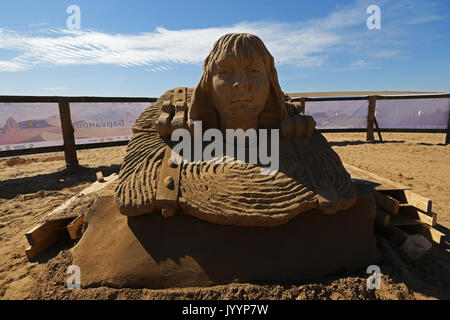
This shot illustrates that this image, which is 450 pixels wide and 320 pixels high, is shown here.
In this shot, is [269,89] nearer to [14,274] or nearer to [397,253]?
[397,253]

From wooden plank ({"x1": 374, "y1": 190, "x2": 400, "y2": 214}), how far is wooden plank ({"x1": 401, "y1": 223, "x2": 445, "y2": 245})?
0.39m

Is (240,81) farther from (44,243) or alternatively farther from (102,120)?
(102,120)

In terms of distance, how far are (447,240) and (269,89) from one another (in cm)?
261

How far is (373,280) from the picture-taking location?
1.91 metres

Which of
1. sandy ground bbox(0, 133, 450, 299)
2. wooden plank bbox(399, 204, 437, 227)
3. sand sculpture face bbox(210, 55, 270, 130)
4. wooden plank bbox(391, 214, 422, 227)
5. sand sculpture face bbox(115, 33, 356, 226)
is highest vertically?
sand sculpture face bbox(210, 55, 270, 130)

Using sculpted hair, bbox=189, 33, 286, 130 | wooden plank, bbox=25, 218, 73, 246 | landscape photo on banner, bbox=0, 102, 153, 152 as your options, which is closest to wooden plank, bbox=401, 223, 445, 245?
sculpted hair, bbox=189, 33, 286, 130

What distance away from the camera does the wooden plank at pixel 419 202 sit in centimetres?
257

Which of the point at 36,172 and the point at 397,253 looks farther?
the point at 36,172

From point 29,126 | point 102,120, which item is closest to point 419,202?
point 102,120

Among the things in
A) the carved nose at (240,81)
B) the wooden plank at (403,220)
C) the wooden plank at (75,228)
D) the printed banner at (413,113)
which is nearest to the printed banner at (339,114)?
the printed banner at (413,113)

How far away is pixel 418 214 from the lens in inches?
107

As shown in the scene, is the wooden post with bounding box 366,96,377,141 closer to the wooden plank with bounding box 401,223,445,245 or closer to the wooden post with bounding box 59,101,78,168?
the wooden plank with bounding box 401,223,445,245

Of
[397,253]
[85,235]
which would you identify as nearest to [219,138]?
[85,235]

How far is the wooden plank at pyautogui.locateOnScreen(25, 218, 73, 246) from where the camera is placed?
93.4 inches
